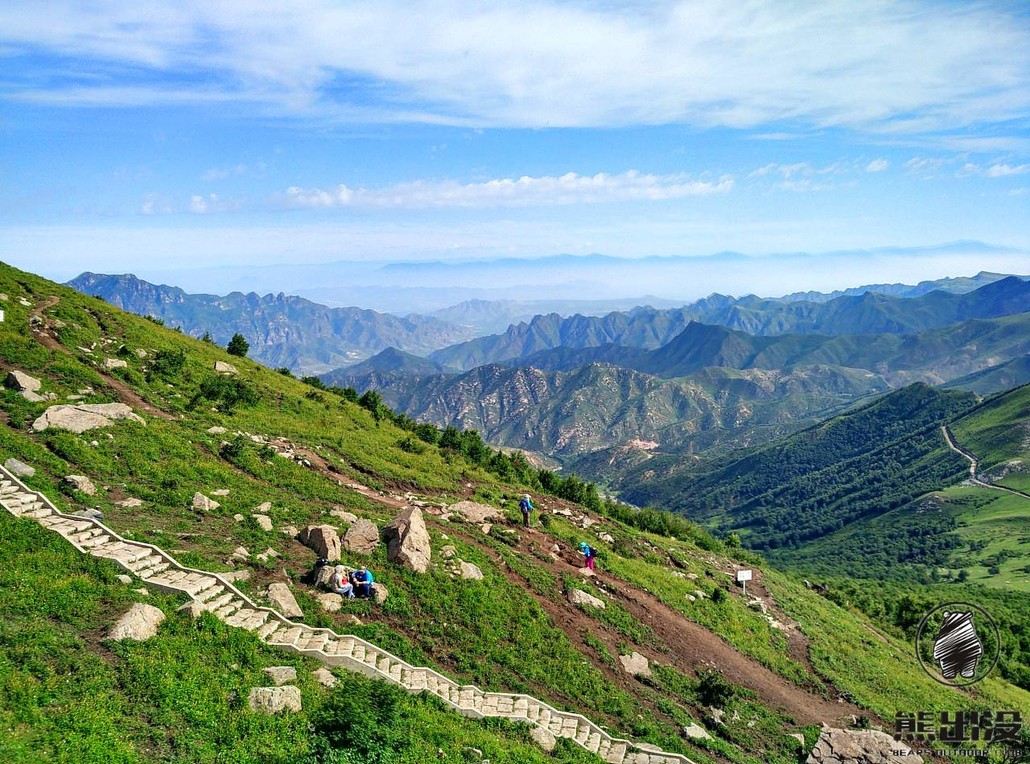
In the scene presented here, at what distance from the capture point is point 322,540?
31.7 metres

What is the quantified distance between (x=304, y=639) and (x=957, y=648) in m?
62.1

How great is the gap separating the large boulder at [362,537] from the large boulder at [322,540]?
2.25 ft

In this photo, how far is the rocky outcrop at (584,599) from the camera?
37631 mm

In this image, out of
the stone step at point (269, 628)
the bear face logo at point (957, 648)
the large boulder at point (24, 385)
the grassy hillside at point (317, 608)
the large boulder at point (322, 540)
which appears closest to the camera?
the grassy hillside at point (317, 608)

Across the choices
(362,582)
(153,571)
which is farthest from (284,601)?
(153,571)

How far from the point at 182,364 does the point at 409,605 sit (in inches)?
1594

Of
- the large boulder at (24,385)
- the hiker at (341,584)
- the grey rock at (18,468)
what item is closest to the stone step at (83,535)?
the grey rock at (18,468)

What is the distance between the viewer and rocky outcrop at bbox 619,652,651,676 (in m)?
33.2

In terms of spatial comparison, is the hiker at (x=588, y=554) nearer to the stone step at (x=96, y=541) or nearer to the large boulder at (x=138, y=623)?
the large boulder at (x=138, y=623)

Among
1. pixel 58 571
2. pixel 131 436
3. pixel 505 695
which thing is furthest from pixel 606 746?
pixel 131 436

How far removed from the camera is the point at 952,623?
5453 cm

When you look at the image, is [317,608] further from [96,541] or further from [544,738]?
[544,738]

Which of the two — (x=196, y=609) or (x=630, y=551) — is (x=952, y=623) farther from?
(x=196, y=609)

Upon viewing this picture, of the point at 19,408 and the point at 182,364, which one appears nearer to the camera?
the point at 19,408
